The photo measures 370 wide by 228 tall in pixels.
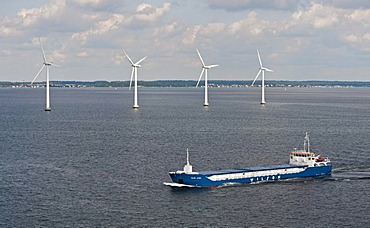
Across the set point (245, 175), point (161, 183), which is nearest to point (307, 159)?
point (245, 175)

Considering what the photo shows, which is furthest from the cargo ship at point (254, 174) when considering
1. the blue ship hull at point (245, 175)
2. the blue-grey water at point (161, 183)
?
the blue-grey water at point (161, 183)

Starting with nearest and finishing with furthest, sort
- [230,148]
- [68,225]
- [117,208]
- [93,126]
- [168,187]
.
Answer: [68,225]
[117,208]
[168,187]
[230,148]
[93,126]

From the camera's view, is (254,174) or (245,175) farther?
(254,174)

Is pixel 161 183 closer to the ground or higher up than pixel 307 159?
closer to the ground

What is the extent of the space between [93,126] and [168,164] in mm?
80306

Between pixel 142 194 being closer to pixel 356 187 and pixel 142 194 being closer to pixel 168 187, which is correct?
pixel 168 187

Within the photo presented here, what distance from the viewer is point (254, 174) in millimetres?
100875

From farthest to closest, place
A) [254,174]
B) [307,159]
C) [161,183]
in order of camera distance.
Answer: [307,159] < [254,174] < [161,183]

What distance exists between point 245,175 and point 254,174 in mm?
1645

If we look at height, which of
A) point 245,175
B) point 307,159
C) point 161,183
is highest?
point 307,159

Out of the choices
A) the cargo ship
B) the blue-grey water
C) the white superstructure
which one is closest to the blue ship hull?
the cargo ship

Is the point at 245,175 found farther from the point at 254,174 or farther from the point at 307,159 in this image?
the point at 307,159

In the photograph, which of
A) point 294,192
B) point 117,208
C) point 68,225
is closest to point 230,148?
point 294,192

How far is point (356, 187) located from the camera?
95.4m
